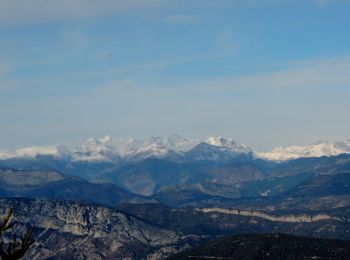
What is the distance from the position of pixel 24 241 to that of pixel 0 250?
70.3 inches

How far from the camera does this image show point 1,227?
4872 centimetres

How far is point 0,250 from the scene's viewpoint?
4888cm

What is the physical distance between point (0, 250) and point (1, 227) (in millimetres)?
1682

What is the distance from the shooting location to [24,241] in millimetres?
49156

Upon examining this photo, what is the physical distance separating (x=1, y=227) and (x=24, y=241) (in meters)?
1.93
